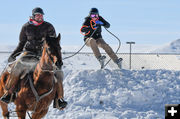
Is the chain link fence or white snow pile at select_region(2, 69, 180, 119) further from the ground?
the chain link fence

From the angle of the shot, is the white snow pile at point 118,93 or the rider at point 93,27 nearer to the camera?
the white snow pile at point 118,93

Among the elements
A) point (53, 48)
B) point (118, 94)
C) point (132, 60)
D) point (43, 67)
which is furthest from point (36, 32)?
point (132, 60)

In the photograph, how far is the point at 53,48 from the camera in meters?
7.81

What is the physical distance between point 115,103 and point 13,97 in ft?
16.3

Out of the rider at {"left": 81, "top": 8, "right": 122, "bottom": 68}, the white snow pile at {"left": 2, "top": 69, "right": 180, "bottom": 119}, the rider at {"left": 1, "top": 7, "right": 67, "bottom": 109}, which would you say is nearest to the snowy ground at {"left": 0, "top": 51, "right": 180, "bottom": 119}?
the white snow pile at {"left": 2, "top": 69, "right": 180, "bottom": 119}

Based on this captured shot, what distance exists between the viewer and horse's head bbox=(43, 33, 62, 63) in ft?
25.2

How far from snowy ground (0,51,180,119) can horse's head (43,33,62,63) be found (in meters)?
5.18

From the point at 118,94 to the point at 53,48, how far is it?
20.6ft

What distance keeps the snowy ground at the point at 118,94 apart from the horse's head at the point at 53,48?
518 centimetres

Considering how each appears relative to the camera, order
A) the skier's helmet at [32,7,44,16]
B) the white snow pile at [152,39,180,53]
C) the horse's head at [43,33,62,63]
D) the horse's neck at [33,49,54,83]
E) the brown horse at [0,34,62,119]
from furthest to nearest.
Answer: the white snow pile at [152,39,180,53] < the skier's helmet at [32,7,44,16] < the brown horse at [0,34,62,119] < the horse's neck at [33,49,54,83] < the horse's head at [43,33,62,63]

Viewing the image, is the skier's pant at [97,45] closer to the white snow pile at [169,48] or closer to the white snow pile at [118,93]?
the white snow pile at [118,93]

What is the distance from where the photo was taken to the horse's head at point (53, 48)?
7.67 meters

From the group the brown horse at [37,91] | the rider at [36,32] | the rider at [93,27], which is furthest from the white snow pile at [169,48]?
the brown horse at [37,91]

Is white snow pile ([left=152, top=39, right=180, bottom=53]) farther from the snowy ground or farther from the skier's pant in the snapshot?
the skier's pant
